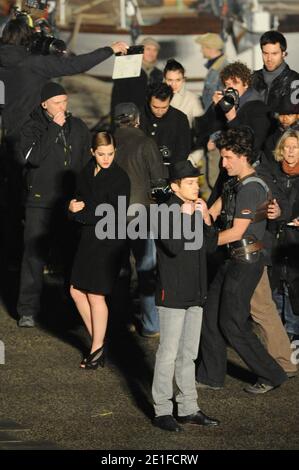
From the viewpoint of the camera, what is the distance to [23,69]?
12.5 metres

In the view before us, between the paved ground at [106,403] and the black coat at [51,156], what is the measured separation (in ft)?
3.65

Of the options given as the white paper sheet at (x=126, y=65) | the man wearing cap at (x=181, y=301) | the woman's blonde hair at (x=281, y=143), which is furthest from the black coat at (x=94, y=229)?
the white paper sheet at (x=126, y=65)

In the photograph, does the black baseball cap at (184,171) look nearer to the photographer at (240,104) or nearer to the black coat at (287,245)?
the black coat at (287,245)

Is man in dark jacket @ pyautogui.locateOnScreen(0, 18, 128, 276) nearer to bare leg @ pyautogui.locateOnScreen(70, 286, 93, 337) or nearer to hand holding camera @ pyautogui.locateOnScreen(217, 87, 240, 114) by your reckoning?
hand holding camera @ pyautogui.locateOnScreen(217, 87, 240, 114)

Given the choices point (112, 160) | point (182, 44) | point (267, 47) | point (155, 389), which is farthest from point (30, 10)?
point (182, 44)

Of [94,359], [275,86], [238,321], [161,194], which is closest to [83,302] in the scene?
[94,359]

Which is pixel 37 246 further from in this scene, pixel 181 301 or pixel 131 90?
pixel 131 90

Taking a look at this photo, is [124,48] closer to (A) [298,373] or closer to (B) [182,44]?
(A) [298,373]

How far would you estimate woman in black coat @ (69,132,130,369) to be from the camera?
1026 cm

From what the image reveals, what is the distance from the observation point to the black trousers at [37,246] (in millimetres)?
11688

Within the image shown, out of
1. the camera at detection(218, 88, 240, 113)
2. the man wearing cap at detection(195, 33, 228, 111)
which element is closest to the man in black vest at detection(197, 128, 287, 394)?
the camera at detection(218, 88, 240, 113)

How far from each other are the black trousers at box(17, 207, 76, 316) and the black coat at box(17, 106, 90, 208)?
0.11 meters

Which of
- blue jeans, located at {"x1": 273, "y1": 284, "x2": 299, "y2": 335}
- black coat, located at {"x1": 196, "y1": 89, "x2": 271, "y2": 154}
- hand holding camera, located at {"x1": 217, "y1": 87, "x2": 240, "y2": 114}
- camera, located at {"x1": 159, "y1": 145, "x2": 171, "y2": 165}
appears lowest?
blue jeans, located at {"x1": 273, "y1": 284, "x2": 299, "y2": 335}

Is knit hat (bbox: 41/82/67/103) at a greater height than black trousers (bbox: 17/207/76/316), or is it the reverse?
knit hat (bbox: 41/82/67/103)
